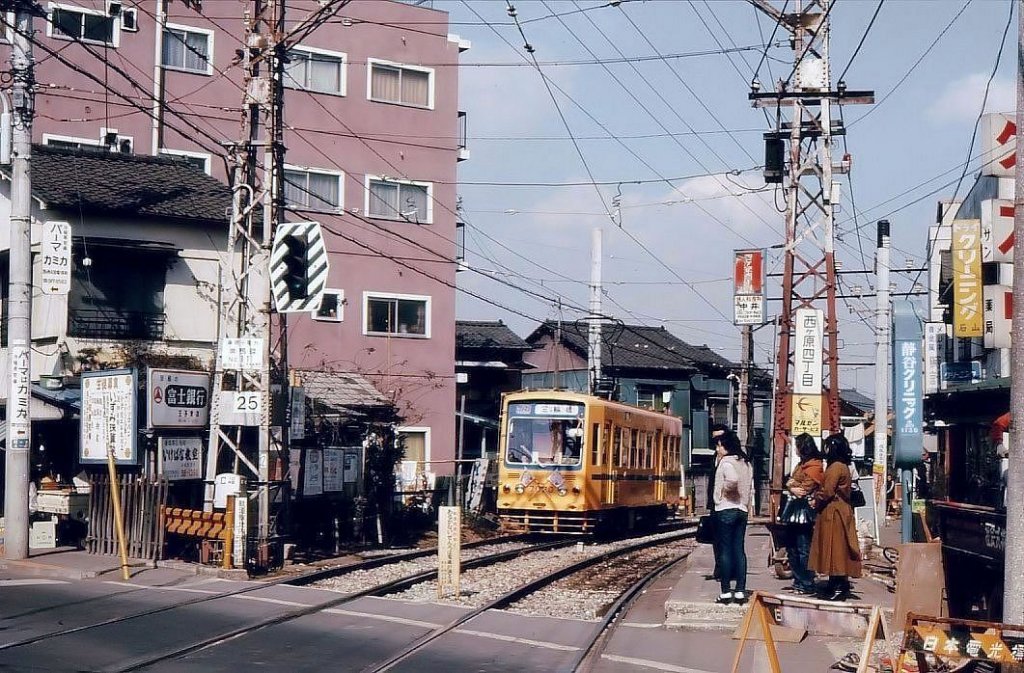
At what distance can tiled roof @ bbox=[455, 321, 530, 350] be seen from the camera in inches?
1550

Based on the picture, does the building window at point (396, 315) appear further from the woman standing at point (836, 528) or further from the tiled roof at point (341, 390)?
the woman standing at point (836, 528)

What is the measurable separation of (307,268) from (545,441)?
322 inches

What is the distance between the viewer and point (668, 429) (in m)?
29.0

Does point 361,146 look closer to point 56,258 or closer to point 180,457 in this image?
point 56,258

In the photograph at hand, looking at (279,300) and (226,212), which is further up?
(226,212)

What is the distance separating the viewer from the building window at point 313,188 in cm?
3019

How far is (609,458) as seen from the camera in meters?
23.2

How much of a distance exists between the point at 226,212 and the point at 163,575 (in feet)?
34.4

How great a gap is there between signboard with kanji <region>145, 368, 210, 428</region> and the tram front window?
272 inches

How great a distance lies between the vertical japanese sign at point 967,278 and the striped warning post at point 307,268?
11110 millimetres

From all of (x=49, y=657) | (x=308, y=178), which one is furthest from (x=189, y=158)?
(x=49, y=657)

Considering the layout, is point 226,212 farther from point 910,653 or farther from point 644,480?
point 910,653

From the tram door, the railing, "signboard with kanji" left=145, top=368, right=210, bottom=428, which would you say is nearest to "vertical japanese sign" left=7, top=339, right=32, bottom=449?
"signboard with kanji" left=145, top=368, right=210, bottom=428

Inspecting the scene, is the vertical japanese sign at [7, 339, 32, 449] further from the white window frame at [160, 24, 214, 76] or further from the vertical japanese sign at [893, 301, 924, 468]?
the white window frame at [160, 24, 214, 76]
